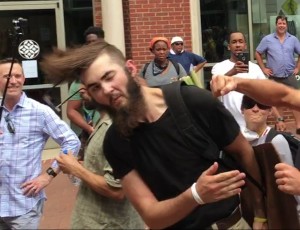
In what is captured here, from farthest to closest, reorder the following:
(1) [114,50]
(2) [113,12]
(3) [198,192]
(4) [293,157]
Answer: (2) [113,12] < (4) [293,157] < (1) [114,50] < (3) [198,192]

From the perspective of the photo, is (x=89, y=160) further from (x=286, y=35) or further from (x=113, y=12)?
(x=286, y=35)

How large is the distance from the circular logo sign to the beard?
7656 millimetres

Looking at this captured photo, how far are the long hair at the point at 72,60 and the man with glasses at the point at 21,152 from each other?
1.44m

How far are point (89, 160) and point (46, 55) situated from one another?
791mm

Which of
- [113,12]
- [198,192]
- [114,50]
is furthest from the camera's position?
[113,12]

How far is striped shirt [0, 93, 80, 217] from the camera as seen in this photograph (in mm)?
3756

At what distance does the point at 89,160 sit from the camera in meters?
3.04

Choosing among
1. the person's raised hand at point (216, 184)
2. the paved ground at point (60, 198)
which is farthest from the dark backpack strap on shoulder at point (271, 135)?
the paved ground at point (60, 198)

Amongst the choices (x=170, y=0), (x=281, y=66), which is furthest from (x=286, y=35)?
(x=170, y=0)

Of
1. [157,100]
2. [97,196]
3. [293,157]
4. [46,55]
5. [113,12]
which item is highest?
[113,12]

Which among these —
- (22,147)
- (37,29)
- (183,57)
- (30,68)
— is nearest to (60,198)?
(183,57)

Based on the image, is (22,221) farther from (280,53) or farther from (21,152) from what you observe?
(280,53)

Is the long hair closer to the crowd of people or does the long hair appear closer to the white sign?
the crowd of people

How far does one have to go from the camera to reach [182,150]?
2.18m
